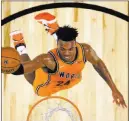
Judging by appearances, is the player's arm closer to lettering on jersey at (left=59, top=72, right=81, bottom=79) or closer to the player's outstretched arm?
lettering on jersey at (left=59, top=72, right=81, bottom=79)

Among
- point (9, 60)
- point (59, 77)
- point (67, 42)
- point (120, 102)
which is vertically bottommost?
point (120, 102)

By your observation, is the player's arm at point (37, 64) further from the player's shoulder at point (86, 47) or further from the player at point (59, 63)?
the player's shoulder at point (86, 47)

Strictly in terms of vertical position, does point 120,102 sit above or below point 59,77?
below

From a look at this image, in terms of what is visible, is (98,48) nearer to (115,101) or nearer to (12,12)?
(115,101)

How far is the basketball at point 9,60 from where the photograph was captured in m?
2.02

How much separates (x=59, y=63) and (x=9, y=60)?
1.10 feet

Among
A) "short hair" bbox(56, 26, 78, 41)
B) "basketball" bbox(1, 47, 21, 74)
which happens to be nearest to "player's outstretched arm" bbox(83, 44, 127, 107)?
"short hair" bbox(56, 26, 78, 41)

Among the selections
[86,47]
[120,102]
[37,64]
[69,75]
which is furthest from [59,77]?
[120,102]

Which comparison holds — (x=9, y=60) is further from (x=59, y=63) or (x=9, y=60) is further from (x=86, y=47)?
(x=86, y=47)

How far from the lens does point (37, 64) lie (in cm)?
207

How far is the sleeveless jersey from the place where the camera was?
2.07 meters

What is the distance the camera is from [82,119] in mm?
2080

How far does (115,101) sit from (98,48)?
38cm

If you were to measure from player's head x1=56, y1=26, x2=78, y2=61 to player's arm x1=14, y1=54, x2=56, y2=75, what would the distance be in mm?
91
